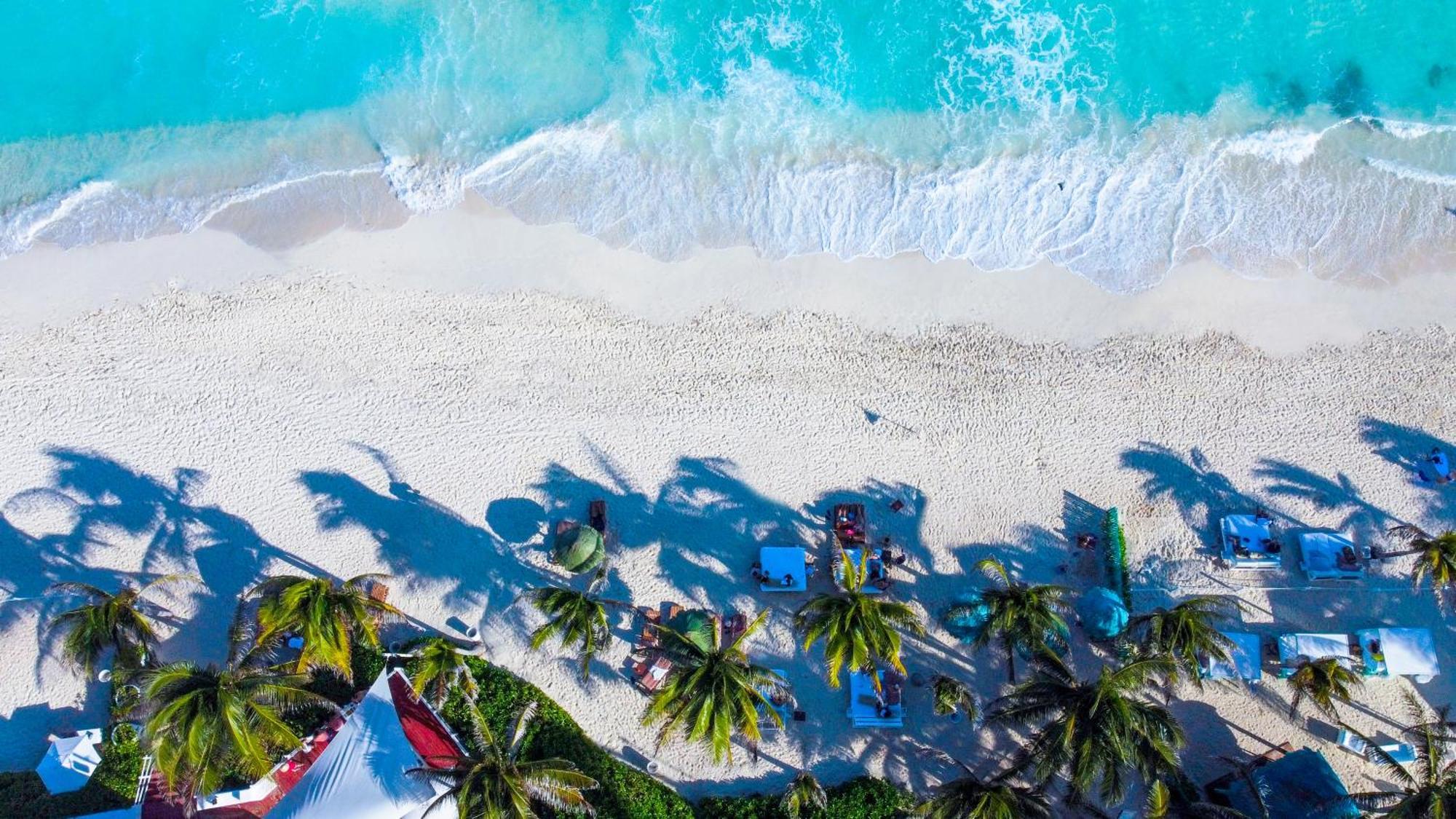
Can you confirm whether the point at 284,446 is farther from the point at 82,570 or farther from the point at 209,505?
the point at 82,570

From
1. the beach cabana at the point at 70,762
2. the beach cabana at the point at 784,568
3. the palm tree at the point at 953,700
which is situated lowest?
the beach cabana at the point at 70,762

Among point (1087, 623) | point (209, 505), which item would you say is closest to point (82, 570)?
point (209, 505)

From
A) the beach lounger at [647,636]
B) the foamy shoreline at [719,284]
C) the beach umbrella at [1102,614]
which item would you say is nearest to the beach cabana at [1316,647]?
the beach umbrella at [1102,614]

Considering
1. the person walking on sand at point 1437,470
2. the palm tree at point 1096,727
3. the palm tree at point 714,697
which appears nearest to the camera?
the palm tree at point 1096,727

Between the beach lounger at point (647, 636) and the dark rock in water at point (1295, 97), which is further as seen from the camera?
the dark rock in water at point (1295, 97)

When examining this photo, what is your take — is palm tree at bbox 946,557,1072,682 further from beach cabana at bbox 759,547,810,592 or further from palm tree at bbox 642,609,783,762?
palm tree at bbox 642,609,783,762

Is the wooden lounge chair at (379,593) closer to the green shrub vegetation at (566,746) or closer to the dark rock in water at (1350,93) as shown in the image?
the green shrub vegetation at (566,746)
